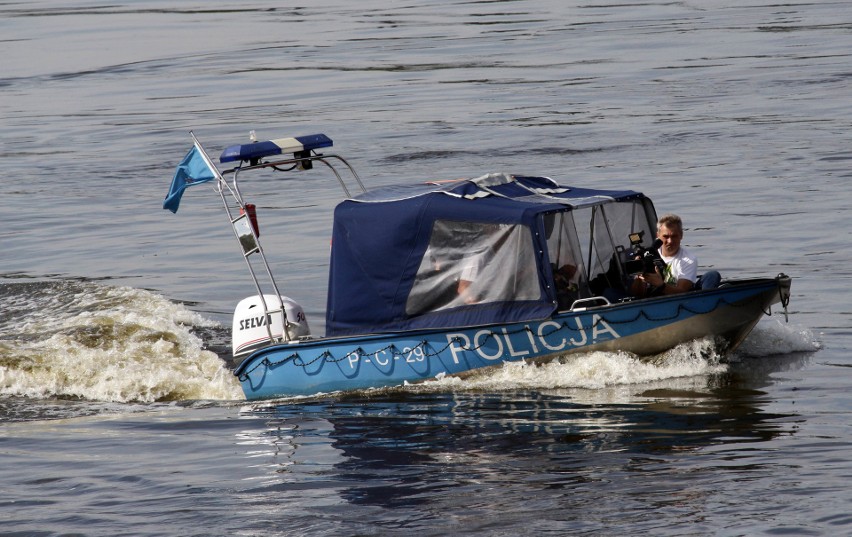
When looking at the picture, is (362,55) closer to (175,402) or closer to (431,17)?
(431,17)

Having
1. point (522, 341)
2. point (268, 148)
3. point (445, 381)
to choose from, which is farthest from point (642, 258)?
point (268, 148)

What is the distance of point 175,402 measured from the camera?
579 inches

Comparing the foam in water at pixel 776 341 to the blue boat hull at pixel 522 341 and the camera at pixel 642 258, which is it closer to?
the blue boat hull at pixel 522 341

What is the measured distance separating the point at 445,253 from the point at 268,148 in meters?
2.14

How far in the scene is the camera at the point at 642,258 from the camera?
13867 mm

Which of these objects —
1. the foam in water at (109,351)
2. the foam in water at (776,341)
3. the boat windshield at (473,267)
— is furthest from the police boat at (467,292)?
the foam in water at (109,351)

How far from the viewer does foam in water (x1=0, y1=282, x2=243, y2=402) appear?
15.3 m

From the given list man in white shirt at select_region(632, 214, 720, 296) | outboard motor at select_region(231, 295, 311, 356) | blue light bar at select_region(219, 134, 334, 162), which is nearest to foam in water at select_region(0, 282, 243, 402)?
outboard motor at select_region(231, 295, 311, 356)

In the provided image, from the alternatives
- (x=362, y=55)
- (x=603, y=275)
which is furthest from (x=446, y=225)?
(x=362, y=55)

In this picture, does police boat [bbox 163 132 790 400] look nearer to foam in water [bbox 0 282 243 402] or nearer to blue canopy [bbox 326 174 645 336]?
blue canopy [bbox 326 174 645 336]

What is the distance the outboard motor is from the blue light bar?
1.51 meters

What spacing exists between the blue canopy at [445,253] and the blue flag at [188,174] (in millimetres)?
1542

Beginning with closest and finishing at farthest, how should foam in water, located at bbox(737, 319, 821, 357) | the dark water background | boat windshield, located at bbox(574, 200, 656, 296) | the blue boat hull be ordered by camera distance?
the dark water background → the blue boat hull → boat windshield, located at bbox(574, 200, 656, 296) → foam in water, located at bbox(737, 319, 821, 357)

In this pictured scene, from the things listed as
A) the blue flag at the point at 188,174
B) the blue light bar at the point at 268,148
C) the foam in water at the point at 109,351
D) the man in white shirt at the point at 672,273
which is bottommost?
the foam in water at the point at 109,351
